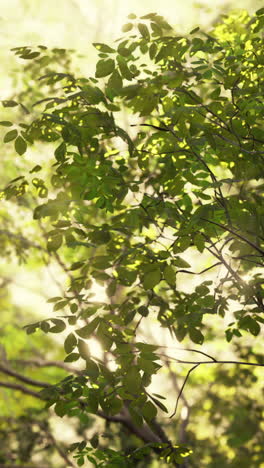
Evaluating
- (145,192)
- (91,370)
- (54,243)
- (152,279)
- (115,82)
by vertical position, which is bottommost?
(91,370)

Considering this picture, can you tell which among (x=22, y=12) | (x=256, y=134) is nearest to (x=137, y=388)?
(x=256, y=134)

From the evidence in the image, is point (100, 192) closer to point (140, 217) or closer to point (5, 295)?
point (140, 217)

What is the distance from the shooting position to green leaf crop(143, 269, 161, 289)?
241 centimetres

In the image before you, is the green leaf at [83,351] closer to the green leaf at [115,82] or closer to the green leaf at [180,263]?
the green leaf at [180,263]

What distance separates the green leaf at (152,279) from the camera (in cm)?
241

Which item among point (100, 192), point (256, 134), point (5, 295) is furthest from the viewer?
point (5, 295)

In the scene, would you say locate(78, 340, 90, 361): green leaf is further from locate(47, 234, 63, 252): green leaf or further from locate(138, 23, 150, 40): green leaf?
locate(138, 23, 150, 40): green leaf

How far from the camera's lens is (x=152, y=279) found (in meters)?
2.43

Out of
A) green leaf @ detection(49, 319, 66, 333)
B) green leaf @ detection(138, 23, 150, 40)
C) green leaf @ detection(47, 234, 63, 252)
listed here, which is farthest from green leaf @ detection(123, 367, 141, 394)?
green leaf @ detection(138, 23, 150, 40)

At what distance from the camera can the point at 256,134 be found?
2525 millimetres

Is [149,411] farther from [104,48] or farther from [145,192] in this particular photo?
[104,48]

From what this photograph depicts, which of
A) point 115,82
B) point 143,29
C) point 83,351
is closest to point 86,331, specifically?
point 83,351

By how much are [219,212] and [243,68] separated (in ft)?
2.68

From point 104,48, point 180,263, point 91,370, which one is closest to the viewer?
point 91,370
